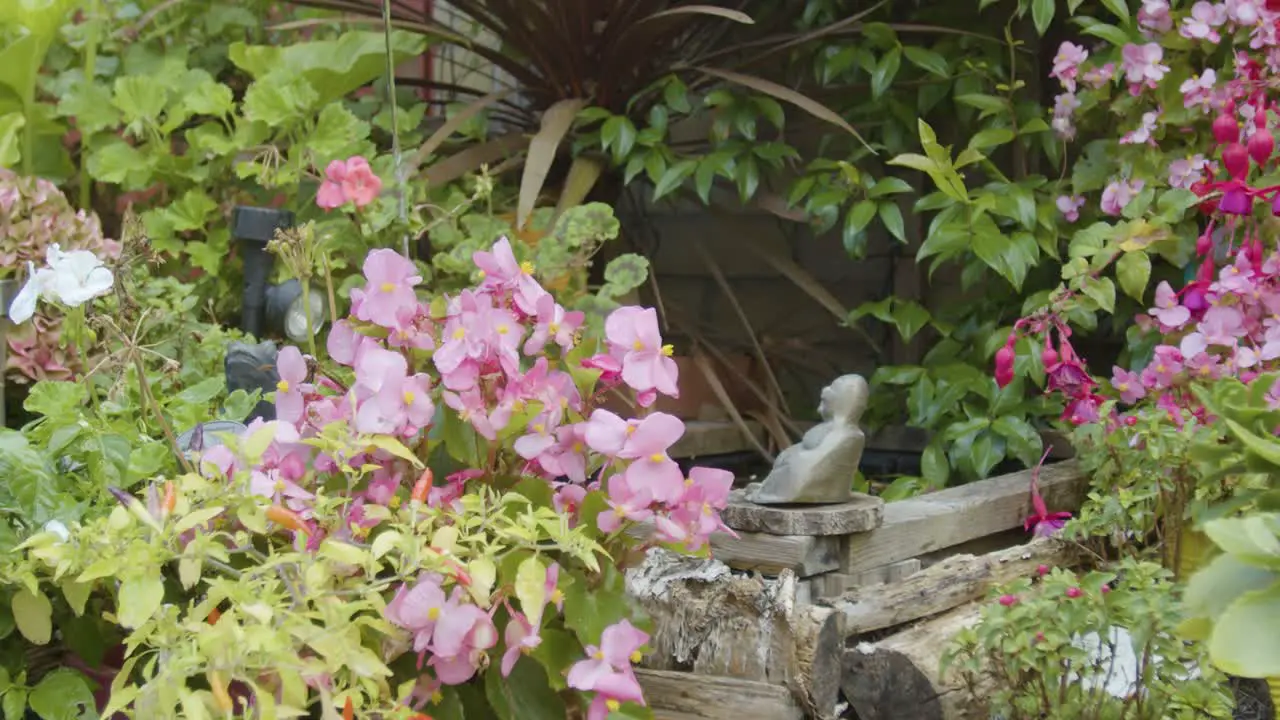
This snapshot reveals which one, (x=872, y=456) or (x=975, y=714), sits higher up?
(x=975, y=714)

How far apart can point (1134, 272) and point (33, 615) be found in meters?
1.65

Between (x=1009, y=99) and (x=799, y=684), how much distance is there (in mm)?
1382

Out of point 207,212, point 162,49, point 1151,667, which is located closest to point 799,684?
point 1151,667

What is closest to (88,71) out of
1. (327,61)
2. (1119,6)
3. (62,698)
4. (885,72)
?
(327,61)

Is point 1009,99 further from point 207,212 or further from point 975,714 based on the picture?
point 207,212

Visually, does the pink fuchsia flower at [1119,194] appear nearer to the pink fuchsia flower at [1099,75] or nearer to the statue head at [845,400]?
the pink fuchsia flower at [1099,75]

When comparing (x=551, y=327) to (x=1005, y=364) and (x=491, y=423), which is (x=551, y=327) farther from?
(x=1005, y=364)

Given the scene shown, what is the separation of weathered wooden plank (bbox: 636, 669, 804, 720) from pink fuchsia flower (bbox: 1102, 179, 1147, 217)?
1.15 metres

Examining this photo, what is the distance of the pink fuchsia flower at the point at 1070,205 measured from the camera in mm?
2244

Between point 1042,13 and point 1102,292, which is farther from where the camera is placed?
point 1042,13

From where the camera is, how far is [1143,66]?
2104 mm

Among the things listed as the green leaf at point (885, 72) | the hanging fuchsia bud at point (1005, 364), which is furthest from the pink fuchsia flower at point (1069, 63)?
the hanging fuchsia bud at point (1005, 364)

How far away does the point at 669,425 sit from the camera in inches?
42.1

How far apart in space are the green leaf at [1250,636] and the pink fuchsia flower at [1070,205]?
5.38ft
